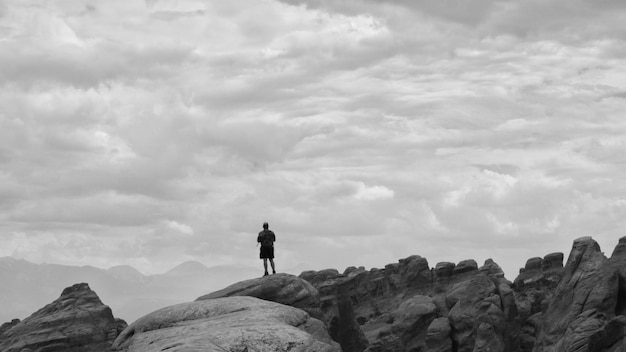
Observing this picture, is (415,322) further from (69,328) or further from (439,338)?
(69,328)

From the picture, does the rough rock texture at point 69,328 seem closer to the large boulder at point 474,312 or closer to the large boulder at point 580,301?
the large boulder at point 474,312

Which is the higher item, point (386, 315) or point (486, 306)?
point (386, 315)

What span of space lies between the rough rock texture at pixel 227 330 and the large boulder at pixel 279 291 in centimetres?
1214

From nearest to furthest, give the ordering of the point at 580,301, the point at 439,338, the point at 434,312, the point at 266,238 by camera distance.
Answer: the point at 266,238
the point at 580,301
the point at 439,338
the point at 434,312

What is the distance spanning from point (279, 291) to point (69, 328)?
91.0 meters

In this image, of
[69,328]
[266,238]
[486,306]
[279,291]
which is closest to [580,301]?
[486,306]

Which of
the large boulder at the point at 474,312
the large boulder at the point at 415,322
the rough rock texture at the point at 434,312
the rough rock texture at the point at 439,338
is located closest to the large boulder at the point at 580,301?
the large boulder at the point at 474,312

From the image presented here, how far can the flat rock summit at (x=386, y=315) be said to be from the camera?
154 feet

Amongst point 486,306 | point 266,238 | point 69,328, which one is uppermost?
point 69,328

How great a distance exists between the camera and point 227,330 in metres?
44.1

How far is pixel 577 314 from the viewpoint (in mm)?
86875

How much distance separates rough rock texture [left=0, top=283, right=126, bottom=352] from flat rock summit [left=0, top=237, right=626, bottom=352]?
177 millimetres

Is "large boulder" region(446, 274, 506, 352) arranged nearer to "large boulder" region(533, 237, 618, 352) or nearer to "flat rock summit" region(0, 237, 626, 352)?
"flat rock summit" region(0, 237, 626, 352)

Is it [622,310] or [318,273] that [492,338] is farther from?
[318,273]
